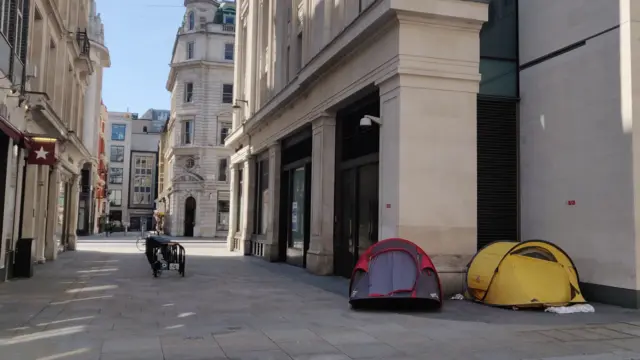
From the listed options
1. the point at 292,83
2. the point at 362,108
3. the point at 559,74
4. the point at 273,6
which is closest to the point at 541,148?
the point at 559,74

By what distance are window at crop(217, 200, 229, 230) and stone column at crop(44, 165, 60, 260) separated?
29.6 meters

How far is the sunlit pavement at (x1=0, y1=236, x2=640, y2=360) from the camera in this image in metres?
6.70

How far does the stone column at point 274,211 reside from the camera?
21.6m

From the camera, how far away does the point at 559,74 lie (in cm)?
1218

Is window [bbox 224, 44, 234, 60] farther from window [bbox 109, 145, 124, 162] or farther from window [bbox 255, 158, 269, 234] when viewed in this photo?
window [bbox 109, 145, 124, 162]

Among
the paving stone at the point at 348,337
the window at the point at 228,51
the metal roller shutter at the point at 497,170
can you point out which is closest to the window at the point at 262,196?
the metal roller shutter at the point at 497,170

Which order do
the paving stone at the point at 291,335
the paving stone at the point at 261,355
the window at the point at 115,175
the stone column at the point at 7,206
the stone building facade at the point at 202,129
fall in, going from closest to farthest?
the paving stone at the point at 261,355, the paving stone at the point at 291,335, the stone column at the point at 7,206, the stone building facade at the point at 202,129, the window at the point at 115,175

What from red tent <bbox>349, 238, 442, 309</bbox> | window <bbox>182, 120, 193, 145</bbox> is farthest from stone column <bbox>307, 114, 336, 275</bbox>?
window <bbox>182, 120, 193, 145</bbox>

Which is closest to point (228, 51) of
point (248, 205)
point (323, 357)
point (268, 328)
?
point (248, 205)

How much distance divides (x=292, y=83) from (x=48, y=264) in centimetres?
1056

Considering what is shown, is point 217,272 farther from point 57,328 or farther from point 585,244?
point 585,244

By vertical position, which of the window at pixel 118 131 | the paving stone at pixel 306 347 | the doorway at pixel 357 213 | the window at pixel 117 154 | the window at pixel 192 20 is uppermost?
the window at pixel 192 20

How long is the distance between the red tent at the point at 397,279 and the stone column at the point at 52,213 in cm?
1539

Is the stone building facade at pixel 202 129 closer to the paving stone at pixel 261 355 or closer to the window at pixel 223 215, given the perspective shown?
the window at pixel 223 215
